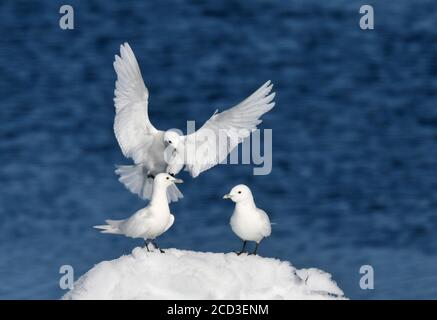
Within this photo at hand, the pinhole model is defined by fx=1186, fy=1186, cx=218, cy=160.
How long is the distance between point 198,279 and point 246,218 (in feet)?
4.25

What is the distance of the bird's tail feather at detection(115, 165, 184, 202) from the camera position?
608 inches

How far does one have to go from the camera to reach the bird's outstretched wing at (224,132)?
48.0 feet

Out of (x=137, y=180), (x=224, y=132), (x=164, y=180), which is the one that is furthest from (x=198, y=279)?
(x=137, y=180)

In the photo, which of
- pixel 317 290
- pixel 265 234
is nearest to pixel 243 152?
pixel 265 234

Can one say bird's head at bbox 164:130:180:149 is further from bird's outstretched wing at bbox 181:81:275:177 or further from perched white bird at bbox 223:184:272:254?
perched white bird at bbox 223:184:272:254

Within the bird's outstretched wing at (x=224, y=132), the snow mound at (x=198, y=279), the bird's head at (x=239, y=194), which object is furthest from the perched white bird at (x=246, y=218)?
the bird's outstretched wing at (x=224, y=132)

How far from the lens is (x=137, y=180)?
1552 cm

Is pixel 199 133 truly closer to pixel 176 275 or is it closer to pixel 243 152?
pixel 243 152

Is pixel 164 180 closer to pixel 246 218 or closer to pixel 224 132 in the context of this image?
pixel 246 218

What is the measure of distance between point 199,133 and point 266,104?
3.11 ft

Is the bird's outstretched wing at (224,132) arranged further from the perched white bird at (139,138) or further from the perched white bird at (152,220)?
the perched white bird at (152,220)

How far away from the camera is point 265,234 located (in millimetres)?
13461
